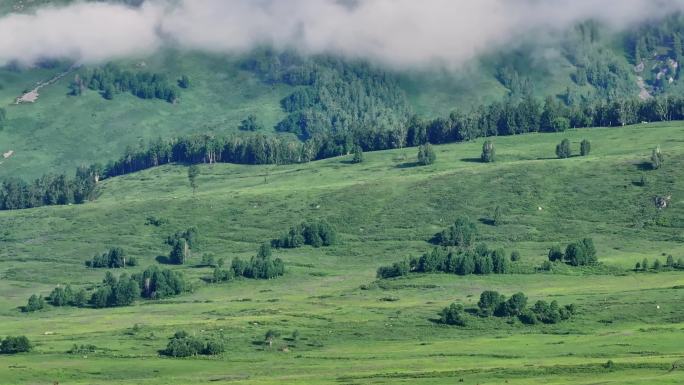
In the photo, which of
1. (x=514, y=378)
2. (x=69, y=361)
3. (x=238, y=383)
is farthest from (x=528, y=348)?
(x=69, y=361)

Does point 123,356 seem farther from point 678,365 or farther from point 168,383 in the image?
point 678,365

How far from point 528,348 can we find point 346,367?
82.3 ft

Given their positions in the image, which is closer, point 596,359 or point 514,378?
point 514,378

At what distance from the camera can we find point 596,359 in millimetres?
182125

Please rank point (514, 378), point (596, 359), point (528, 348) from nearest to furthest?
point (514, 378) → point (596, 359) → point (528, 348)

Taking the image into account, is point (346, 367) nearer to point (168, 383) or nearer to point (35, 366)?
point (168, 383)

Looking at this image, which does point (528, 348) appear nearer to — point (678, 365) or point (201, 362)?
point (678, 365)

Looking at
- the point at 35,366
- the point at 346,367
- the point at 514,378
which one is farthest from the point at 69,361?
the point at 514,378

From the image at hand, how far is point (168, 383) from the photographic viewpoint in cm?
17812

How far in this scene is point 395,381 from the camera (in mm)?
169625

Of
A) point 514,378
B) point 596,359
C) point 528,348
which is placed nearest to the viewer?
point 514,378

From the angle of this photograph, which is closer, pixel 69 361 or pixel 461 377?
pixel 461 377

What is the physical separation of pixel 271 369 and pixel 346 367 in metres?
9.57

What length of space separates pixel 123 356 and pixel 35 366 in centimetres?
1295
